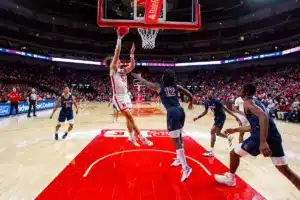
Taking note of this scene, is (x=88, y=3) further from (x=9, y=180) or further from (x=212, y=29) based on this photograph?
(x=9, y=180)

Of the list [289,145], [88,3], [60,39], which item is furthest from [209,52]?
[289,145]

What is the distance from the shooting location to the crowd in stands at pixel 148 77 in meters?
26.2

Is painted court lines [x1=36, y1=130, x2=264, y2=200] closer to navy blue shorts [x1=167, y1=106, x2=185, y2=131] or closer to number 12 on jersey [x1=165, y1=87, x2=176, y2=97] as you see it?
navy blue shorts [x1=167, y1=106, x2=185, y2=131]

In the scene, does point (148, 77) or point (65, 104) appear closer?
point (65, 104)

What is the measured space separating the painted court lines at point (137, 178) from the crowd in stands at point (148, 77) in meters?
14.2

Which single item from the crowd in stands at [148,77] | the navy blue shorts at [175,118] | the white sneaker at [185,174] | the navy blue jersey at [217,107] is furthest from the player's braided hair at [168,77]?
the crowd in stands at [148,77]

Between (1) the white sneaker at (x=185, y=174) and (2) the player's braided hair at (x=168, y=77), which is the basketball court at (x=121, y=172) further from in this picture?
(2) the player's braided hair at (x=168, y=77)

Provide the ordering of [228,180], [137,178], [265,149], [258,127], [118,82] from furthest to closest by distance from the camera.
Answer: [118,82]
[137,178]
[228,180]
[258,127]
[265,149]

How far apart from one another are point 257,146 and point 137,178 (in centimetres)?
241

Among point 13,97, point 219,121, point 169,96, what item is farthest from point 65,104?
point 13,97

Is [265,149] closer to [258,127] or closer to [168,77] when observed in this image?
[258,127]

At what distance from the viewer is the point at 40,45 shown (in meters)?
35.8

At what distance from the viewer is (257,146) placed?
374 cm

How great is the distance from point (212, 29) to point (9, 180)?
42531 millimetres
